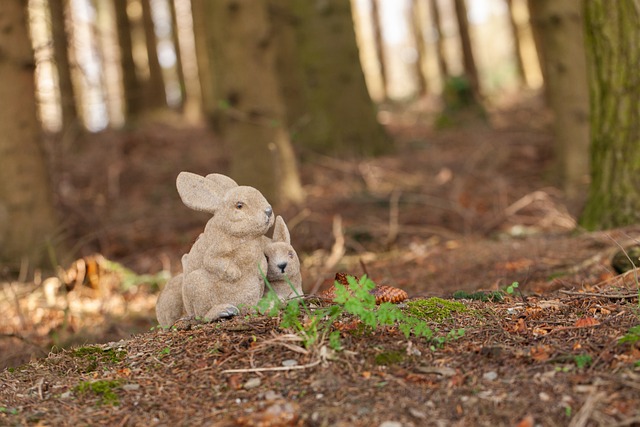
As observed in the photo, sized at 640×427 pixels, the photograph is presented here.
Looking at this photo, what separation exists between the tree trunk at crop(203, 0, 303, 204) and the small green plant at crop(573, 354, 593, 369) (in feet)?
19.6

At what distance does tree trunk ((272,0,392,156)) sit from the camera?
499 inches

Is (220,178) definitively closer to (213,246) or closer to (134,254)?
(213,246)

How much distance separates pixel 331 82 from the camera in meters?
12.8

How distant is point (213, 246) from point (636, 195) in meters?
3.72

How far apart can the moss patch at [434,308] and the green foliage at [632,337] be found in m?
0.87

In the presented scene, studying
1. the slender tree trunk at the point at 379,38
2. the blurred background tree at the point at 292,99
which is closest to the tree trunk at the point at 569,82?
the blurred background tree at the point at 292,99

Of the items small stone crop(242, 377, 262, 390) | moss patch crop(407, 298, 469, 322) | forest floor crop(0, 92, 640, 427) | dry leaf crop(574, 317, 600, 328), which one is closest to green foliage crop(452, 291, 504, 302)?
forest floor crop(0, 92, 640, 427)

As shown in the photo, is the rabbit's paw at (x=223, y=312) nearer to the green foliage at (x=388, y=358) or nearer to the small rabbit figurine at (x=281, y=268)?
the small rabbit figurine at (x=281, y=268)

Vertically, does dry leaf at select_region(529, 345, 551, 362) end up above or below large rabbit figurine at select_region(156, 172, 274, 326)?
below

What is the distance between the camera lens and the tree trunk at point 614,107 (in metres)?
6.09

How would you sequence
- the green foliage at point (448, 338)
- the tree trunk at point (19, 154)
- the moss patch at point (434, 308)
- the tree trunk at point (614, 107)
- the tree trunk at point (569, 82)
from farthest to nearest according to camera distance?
the tree trunk at point (569, 82), the tree trunk at point (19, 154), the tree trunk at point (614, 107), the moss patch at point (434, 308), the green foliage at point (448, 338)

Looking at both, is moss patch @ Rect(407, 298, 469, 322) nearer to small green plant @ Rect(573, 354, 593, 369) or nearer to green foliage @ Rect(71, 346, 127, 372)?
small green plant @ Rect(573, 354, 593, 369)

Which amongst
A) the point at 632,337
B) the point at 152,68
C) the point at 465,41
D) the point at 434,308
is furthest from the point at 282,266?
the point at 152,68

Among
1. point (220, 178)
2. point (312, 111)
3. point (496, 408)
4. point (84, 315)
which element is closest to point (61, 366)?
point (220, 178)
